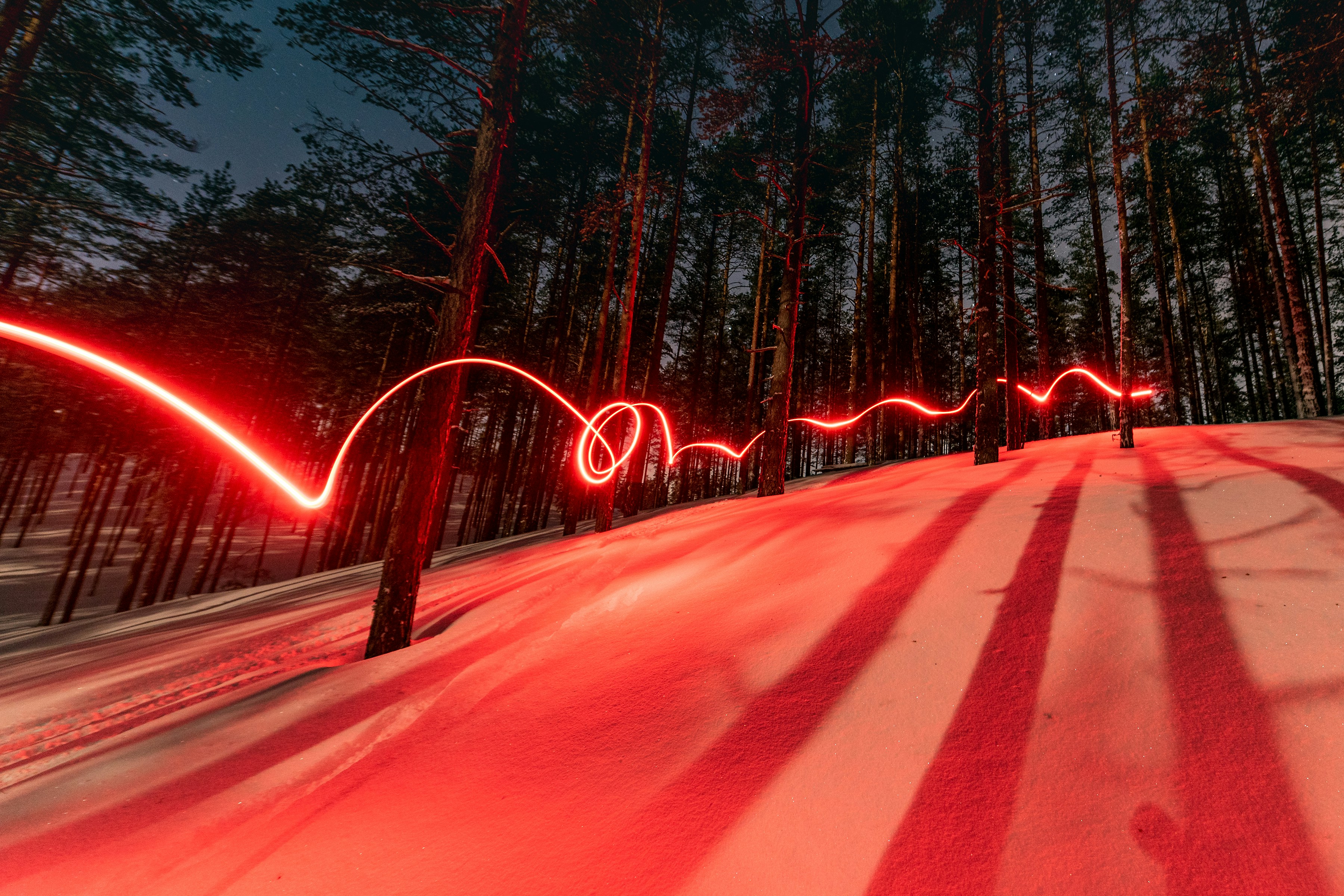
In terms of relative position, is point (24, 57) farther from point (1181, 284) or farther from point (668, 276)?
point (1181, 284)

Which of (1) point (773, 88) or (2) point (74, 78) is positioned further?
(1) point (773, 88)

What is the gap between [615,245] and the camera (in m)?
12.5

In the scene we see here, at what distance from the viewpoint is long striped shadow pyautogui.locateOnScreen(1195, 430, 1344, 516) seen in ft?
12.0

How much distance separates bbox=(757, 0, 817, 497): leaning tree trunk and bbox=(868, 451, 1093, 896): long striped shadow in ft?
22.2

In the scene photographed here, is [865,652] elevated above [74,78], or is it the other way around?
[74,78]

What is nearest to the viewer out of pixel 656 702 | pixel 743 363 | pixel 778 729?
pixel 778 729

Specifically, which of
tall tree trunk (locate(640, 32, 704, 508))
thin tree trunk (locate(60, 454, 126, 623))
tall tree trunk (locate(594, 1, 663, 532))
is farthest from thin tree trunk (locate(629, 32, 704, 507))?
thin tree trunk (locate(60, 454, 126, 623))

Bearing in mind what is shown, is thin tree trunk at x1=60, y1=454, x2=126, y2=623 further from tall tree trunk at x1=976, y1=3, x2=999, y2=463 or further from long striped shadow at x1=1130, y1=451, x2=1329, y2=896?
tall tree trunk at x1=976, y1=3, x2=999, y2=463

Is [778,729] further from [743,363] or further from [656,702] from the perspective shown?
[743,363]

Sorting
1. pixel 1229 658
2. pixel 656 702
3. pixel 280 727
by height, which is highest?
pixel 1229 658

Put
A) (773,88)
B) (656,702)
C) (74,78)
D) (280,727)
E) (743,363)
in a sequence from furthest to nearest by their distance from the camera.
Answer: (743,363) < (773,88) < (74,78) < (280,727) < (656,702)

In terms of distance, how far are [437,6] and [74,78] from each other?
1139 centimetres

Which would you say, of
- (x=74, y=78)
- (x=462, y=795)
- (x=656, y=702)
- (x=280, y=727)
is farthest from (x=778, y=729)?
(x=74, y=78)

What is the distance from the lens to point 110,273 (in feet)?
47.9
